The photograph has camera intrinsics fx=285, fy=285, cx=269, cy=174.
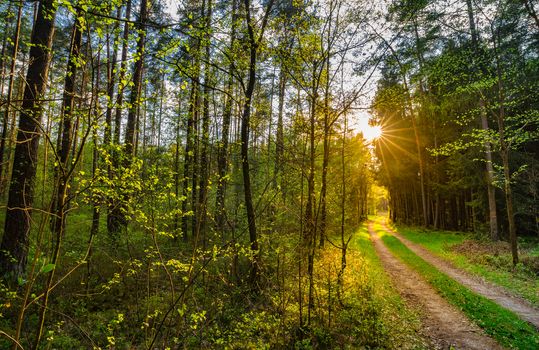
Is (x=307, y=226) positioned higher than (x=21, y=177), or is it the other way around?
(x=21, y=177)

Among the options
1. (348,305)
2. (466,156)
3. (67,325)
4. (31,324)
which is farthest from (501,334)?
(466,156)

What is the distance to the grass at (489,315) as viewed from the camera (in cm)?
577

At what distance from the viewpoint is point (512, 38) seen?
446 inches

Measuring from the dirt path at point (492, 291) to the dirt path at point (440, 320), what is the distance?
52.8 inches

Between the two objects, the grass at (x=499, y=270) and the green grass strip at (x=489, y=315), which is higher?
the grass at (x=499, y=270)

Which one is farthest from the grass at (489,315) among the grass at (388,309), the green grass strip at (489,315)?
the grass at (388,309)

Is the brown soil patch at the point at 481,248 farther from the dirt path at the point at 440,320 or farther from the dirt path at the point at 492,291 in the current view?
the dirt path at the point at 440,320

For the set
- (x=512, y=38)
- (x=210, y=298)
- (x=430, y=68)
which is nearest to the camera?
(x=210, y=298)

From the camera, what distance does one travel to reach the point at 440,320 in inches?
273

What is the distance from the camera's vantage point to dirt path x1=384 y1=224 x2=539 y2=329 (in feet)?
23.4

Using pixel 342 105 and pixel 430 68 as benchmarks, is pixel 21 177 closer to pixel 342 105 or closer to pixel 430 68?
pixel 342 105

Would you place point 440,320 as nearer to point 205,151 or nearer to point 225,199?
point 225,199

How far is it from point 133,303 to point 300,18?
316 inches

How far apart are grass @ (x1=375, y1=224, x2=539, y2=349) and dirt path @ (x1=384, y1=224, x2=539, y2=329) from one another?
30cm
